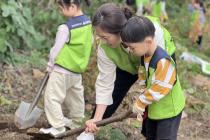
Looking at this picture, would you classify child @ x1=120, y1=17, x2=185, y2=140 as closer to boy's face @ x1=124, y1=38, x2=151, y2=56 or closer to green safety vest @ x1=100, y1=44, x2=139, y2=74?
boy's face @ x1=124, y1=38, x2=151, y2=56

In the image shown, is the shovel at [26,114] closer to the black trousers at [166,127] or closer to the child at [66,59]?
the child at [66,59]

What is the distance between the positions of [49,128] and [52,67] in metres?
0.59

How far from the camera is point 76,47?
12.8 ft

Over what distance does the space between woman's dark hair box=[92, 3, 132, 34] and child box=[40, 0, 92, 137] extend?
3.10 ft

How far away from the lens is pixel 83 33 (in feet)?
12.7

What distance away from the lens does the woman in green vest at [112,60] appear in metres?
2.88

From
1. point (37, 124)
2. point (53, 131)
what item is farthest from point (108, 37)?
point (37, 124)

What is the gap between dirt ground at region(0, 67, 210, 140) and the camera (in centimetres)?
423

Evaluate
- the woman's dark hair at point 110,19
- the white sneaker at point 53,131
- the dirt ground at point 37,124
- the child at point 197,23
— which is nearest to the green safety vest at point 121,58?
the woman's dark hair at point 110,19

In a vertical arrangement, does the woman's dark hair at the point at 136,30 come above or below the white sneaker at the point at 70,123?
above

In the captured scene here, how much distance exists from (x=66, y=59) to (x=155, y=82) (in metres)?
1.32

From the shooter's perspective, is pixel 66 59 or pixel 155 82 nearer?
pixel 155 82

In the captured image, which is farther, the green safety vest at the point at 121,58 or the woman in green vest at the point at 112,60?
the green safety vest at the point at 121,58

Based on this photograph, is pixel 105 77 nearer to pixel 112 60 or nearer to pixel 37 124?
pixel 112 60
